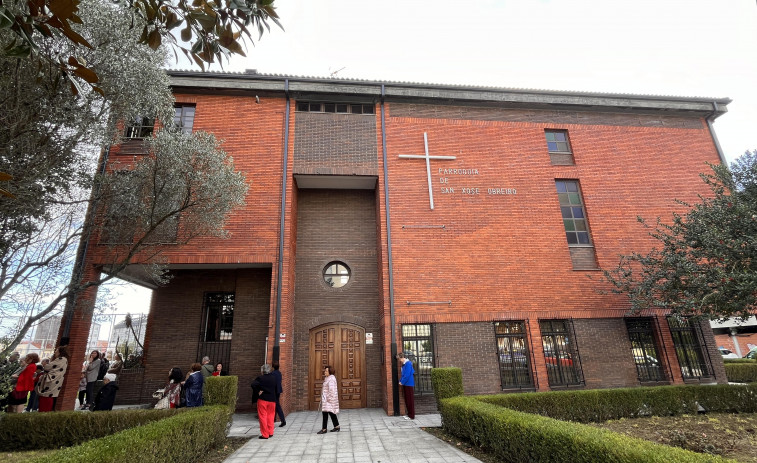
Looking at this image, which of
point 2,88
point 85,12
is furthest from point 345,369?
point 85,12

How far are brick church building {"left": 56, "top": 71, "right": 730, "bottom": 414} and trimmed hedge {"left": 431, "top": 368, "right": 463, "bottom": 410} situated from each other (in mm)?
1724

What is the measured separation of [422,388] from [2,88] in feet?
33.9

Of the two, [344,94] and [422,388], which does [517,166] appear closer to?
[344,94]

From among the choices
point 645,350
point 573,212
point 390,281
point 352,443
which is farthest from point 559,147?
point 352,443

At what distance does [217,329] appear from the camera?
1136 centimetres

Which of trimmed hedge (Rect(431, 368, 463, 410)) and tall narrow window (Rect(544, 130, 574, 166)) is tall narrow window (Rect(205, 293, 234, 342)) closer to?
trimmed hedge (Rect(431, 368, 463, 410))

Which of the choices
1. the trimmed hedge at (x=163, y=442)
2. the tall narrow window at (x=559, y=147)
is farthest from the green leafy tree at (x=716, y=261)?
the trimmed hedge at (x=163, y=442)

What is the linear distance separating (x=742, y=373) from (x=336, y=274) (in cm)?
1680

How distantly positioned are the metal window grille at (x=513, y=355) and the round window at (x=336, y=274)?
15.7 feet

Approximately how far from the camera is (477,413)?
6.39 m

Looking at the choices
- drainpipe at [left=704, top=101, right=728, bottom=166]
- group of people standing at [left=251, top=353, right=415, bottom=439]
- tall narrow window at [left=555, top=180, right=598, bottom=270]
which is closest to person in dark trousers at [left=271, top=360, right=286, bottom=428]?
group of people standing at [left=251, top=353, right=415, bottom=439]

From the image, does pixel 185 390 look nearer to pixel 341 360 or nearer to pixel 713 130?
pixel 341 360

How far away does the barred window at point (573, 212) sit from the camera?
38.1ft

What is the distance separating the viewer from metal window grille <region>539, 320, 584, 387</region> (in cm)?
1008
